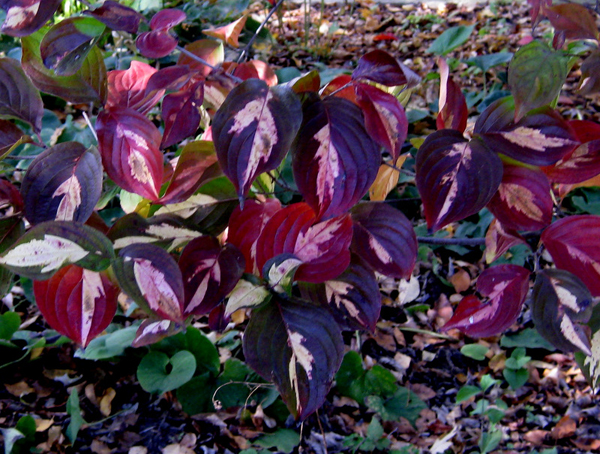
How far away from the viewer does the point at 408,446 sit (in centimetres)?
146

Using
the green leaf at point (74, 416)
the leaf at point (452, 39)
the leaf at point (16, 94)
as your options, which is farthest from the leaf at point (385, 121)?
the leaf at point (452, 39)

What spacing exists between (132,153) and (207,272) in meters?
0.19

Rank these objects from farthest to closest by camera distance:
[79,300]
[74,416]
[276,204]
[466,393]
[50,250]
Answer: [466,393]
[74,416]
[276,204]
[79,300]
[50,250]

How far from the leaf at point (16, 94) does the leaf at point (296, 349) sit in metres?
0.45

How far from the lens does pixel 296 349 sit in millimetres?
671

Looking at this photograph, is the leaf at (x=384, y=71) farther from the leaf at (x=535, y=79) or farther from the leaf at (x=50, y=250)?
the leaf at (x=50, y=250)

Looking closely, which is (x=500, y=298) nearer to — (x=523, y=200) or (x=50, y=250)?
(x=523, y=200)

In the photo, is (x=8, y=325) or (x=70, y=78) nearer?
(x=70, y=78)

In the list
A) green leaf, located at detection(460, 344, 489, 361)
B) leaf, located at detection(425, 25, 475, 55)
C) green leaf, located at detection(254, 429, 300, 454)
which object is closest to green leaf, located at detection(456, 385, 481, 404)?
green leaf, located at detection(460, 344, 489, 361)

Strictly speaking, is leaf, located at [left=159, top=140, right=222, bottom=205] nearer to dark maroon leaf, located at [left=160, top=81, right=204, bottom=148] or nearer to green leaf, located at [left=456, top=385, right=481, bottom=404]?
dark maroon leaf, located at [left=160, top=81, right=204, bottom=148]

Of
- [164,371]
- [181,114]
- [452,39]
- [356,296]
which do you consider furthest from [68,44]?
[452,39]

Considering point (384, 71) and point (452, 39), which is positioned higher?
point (384, 71)

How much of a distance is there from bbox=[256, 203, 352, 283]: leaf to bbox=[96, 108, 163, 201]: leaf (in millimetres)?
169

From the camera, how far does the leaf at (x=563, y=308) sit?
695 millimetres
